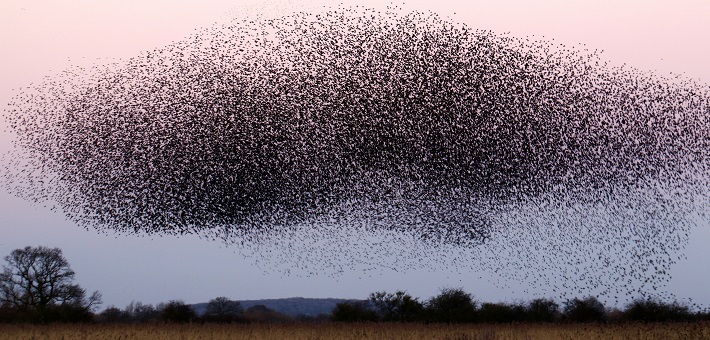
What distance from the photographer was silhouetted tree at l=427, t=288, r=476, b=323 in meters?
29.5

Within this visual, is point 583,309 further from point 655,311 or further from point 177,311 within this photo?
point 177,311

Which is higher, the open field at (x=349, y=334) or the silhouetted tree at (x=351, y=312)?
the silhouetted tree at (x=351, y=312)

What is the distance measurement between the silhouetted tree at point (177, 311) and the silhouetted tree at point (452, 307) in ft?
29.0

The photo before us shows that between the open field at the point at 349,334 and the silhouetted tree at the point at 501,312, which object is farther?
the silhouetted tree at the point at 501,312

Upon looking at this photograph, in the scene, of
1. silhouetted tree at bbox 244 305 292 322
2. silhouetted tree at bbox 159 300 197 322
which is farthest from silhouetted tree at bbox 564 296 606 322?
silhouetted tree at bbox 159 300 197 322

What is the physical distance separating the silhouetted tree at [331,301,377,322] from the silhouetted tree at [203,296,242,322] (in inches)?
142

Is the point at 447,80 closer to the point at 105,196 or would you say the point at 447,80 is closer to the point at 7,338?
the point at 105,196

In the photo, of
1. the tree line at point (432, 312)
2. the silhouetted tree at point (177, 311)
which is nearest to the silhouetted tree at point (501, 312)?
the tree line at point (432, 312)

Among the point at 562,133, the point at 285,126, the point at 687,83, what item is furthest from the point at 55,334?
the point at 687,83

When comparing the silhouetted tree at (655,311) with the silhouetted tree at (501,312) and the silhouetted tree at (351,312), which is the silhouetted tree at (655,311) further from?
the silhouetted tree at (351,312)

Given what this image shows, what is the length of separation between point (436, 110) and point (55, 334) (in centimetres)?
1142

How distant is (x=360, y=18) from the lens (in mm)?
21984

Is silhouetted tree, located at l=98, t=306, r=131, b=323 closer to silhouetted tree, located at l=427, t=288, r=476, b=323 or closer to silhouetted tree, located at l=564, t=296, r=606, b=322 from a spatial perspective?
silhouetted tree, located at l=427, t=288, r=476, b=323

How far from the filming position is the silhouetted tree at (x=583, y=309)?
97.1 feet
